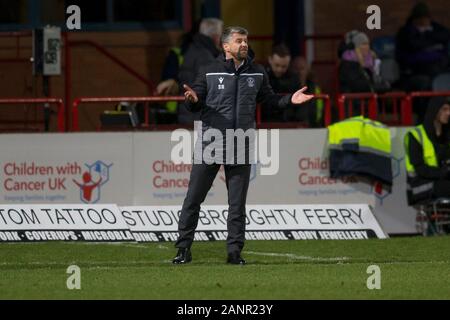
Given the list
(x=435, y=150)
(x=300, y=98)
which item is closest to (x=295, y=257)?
(x=300, y=98)

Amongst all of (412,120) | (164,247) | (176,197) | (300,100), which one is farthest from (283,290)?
(412,120)

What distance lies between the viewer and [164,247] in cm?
1719

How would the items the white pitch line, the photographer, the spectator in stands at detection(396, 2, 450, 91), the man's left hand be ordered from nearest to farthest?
the man's left hand → the white pitch line → the photographer → the spectator in stands at detection(396, 2, 450, 91)

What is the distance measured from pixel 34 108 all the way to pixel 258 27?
5.18 meters

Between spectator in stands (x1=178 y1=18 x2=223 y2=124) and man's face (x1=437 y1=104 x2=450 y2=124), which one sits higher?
spectator in stands (x1=178 y1=18 x2=223 y2=124)

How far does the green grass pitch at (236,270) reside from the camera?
1223 centimetres

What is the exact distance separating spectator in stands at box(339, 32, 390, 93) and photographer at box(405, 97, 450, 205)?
1759mm

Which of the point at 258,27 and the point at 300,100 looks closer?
the point at 300,100

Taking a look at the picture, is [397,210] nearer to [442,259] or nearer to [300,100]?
[442,259]

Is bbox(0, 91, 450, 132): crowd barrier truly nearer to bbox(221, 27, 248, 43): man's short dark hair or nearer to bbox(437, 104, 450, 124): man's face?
bbox(437, 104, 450, 124): man's face

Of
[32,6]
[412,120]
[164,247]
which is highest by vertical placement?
[32,6]

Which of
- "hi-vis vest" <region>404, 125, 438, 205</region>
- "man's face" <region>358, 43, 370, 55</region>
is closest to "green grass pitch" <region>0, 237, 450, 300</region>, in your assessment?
"hi-vis vest" <region>404, 125, 438, 205</region>

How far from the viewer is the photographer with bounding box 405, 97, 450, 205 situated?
18469 mm

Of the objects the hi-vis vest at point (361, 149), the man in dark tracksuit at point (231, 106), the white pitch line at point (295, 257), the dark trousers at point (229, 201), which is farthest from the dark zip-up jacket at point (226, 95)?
the hi-vis vest at point (361, 149)
